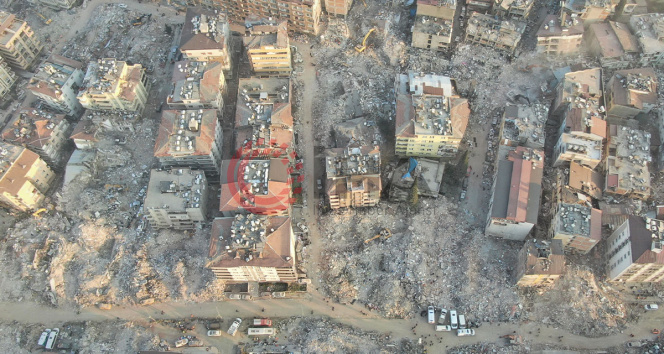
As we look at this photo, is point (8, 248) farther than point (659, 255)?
Yes

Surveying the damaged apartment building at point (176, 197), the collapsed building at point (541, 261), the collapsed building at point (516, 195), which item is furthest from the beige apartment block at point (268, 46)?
the collapsed building at point (541, 261)

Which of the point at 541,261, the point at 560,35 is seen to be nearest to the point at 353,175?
the point at 541,261

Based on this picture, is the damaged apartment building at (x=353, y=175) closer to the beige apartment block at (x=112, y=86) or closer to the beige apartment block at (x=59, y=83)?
the beige apartment block at (x=112, y=86)

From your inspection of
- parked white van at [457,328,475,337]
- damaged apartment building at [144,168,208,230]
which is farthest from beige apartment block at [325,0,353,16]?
parked white van at [457,328,475,337]

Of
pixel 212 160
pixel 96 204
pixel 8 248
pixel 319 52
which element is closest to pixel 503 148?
pixel 319 52

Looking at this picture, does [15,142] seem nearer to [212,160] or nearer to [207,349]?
[212,160]

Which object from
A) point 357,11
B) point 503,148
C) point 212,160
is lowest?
point 212,160
